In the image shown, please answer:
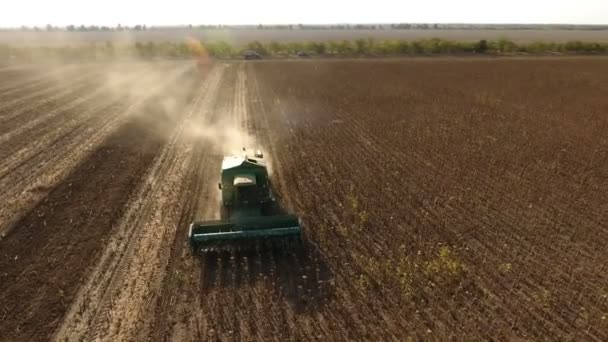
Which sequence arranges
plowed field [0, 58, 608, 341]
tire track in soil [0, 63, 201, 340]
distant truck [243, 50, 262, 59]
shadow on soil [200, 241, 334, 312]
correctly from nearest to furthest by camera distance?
plowed field [0, 58, 608, 341]
tire track in soil [0, 63, 201, 340]
shadow on soil [200, 241, 334, 312]
distant truck [243, 50, 262, 59]

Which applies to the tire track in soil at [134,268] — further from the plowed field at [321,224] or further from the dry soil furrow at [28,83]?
the dry soil furrow at [28,83]

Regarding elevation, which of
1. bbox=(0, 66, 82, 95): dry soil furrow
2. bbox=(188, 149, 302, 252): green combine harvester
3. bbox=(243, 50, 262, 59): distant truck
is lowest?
bbox=(188, 149, 302, 252): green combine harvester

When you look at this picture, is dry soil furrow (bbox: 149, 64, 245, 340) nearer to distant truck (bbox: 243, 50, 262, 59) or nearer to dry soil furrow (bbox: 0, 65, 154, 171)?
dry soil furrow (bbox: 0, 65, 154, 171)

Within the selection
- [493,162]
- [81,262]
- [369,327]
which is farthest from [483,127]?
[81,262]

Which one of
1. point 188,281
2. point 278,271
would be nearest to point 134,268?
Result: point 188,281

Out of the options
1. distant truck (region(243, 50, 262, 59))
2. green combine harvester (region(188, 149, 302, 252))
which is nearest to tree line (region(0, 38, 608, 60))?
distant truck (region(243, 50, 262, 59))

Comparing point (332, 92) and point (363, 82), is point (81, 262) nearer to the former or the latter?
point (332, 92)
